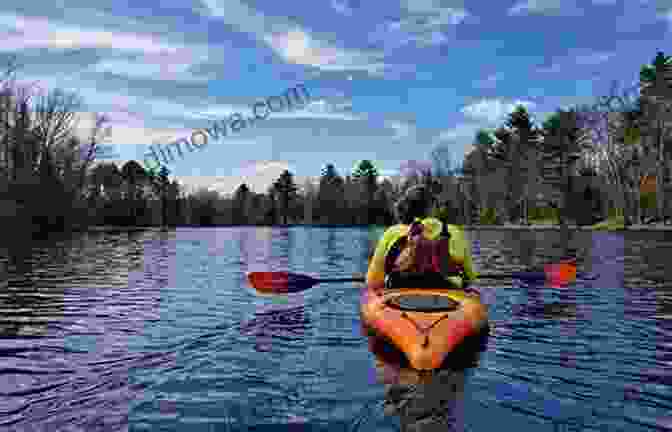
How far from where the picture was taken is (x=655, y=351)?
676 cm

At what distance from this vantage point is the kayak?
18.4 feet

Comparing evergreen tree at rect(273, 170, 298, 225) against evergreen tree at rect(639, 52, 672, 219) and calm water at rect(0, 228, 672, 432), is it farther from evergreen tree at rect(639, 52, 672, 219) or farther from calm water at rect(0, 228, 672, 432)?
calm water at rect(0, 228, 672, 432)

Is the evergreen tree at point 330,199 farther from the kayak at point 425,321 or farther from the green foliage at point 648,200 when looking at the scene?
the kayak at point 425,321

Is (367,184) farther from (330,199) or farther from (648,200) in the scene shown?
(648,200)

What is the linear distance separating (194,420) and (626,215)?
178 ft

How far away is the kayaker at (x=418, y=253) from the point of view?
292 inches

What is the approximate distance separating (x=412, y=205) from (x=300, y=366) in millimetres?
2920

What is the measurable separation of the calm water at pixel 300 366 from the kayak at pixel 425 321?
254 millimetres

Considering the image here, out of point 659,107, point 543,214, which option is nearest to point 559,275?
point 659,107

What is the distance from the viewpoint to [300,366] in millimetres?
6086

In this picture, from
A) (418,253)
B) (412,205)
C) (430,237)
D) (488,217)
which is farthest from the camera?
(488,217)

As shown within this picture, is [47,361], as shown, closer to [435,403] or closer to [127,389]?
[127,389]

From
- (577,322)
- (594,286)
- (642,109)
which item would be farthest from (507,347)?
(642,109)

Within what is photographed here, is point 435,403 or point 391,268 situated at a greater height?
point 391,268
